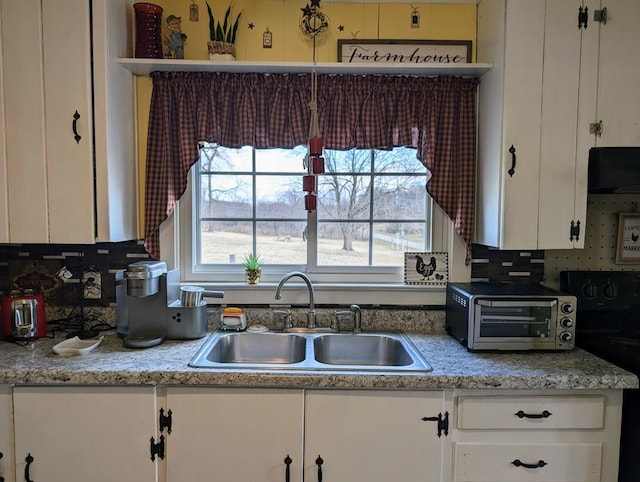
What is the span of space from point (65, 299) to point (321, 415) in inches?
57.3

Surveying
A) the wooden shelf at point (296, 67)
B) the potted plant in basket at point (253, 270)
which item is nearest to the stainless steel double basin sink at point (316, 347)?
the potted plant in basket at point (253, 270)

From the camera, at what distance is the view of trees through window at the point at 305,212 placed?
2213 mm

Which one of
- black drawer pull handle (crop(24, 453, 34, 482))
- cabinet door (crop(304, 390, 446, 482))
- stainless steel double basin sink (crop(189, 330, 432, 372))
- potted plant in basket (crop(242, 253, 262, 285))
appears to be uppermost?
potted plant in basket (crop(242, 253, 262, 285))

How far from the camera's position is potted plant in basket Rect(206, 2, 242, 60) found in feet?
6.42

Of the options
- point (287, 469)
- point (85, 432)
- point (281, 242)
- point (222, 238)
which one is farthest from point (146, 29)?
point (287, 469)

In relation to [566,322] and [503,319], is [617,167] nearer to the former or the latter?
[566,322]

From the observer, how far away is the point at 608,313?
1.98m

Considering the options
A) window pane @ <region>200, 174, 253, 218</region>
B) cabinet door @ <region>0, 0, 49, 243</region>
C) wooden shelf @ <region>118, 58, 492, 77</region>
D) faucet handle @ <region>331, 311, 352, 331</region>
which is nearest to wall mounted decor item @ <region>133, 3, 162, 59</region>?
wooden shelf @ <region>118, 58, 492, 77</region>

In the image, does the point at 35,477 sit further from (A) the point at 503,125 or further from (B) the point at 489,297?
(A) the point at 503,125

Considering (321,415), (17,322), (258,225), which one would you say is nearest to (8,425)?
(17,322)

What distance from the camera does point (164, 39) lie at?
207 cm

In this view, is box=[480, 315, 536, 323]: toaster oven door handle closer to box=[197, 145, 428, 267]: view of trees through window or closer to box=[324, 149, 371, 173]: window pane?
box=[197, 145, 428, 267]: view of trees through window

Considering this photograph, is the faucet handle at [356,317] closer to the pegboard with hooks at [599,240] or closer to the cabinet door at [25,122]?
the pegboard with hooks at [599,240]

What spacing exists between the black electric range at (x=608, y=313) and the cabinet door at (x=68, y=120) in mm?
2220
